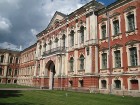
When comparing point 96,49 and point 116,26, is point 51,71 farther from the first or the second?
point 116,26

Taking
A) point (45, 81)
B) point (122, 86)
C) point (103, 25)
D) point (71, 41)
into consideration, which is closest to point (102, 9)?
point (103, 25)

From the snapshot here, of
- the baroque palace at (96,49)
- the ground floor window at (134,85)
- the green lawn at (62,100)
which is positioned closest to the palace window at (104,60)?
the baroque palace at (96,49)

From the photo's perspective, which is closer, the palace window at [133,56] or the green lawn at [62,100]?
the green lawn at [62,100]

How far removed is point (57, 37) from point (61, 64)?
21.2 feet

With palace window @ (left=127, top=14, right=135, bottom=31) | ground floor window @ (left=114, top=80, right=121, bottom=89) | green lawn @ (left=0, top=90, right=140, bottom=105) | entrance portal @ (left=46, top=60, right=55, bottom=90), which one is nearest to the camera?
green lawn @ (left=0, top=90, right=140, bottom=105)

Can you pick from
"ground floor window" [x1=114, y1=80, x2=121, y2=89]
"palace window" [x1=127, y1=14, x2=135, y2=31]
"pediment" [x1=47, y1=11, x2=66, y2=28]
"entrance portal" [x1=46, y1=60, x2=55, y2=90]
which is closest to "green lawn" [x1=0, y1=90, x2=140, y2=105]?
"ground floor window" [x1=114, y1=80, x2=121, y2=89]

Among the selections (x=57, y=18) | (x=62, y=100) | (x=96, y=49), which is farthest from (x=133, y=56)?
(x=57, y=18)

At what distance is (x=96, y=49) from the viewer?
83.2ft

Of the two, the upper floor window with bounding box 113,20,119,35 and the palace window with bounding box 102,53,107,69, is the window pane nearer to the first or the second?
the upper floor window with bounding box 113,20,119,35

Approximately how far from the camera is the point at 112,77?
74.5 feet

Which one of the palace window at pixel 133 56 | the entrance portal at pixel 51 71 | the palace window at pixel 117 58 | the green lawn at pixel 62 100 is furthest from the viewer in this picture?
the entrance portal at pixel 51 71

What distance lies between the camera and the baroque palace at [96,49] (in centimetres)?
2101

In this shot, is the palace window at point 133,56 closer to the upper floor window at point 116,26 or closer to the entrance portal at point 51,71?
the upper floor window at point 116,26

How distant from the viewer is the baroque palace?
21011 mm
